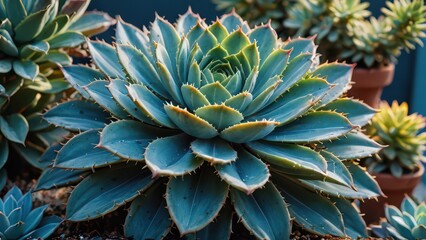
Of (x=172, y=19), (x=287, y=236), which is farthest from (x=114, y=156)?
(x=172, y=19)

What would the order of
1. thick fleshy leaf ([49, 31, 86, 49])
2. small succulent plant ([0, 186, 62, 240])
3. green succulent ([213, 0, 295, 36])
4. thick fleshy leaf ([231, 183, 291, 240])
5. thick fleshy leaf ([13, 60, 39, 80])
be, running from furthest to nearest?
green succulent ([213, 0, 295, 36]) → thick fleshy leaf ([49, 31, 86, 49]) → thick fleshy leaf ([13, 60, 39, 80]) → small succulent plant ([0, 186, 62, 240]) → thick fleshy leaf ([231, 183, 291, 240])

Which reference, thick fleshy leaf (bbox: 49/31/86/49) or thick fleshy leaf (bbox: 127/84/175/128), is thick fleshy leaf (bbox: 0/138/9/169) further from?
thick fleshy leaf (bbox: 127/84/175/128)

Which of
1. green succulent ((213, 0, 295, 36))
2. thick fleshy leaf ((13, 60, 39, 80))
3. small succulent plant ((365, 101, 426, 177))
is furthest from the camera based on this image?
green succulent ((213, 0, 295, 36))

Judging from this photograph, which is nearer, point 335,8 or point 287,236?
point 287,236

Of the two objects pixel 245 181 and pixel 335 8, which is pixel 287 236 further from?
pixel 335 8

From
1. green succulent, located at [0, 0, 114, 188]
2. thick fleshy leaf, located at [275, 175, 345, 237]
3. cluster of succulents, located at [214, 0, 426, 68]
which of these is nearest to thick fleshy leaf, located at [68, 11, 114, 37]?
green succulent, located at [0, 0, 114, 188]

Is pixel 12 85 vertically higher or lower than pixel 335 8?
higher

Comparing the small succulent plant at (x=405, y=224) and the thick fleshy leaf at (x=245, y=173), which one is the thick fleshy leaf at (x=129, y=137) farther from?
the small succulent plant at (x=405, y=224)
